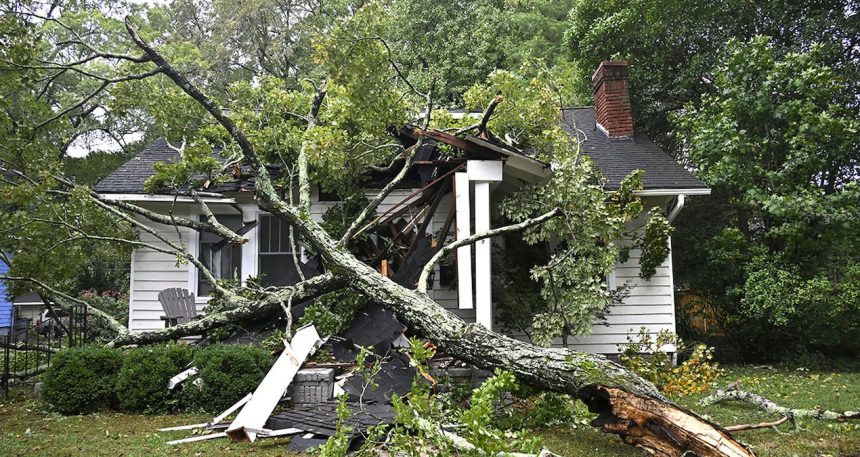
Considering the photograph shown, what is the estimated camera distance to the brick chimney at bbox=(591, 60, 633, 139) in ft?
41.1

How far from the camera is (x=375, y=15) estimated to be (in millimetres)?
8461

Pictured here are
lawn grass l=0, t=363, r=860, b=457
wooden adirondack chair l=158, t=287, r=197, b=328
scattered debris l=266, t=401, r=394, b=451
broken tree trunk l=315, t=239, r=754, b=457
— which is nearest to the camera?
broken tree trunk l=315, t=239, r=754, b=457

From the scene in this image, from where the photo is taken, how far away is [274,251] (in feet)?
36.5

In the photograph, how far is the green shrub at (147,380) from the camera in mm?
7188

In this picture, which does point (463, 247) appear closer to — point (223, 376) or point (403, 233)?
point (403, 233)

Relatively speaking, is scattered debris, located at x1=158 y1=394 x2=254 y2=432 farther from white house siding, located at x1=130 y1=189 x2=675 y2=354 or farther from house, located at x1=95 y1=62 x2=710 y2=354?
white house siding, located at x1=130 y1=189 x2=675 y2=354

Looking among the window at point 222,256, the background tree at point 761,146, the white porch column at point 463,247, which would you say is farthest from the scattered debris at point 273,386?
the background tree at point 761,146

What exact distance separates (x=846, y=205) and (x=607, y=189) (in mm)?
4171

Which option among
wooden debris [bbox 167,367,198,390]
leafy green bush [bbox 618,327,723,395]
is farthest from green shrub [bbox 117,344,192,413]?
leafy green bush [bbox 618,327,723,395]

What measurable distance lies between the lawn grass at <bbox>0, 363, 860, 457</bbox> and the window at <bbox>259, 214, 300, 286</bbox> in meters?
4.08

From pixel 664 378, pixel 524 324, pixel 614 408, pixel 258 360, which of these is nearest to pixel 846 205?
pixel 664 378

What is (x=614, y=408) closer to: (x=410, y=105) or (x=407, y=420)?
(x=407, y=420)

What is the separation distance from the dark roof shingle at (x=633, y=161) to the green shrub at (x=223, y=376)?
6226 mm

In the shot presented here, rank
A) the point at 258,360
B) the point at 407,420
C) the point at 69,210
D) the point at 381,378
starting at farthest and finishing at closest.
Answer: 1. the point at 69,210
2. the point at 258,360
3. the point at 381,378
4. the point at 407,420
